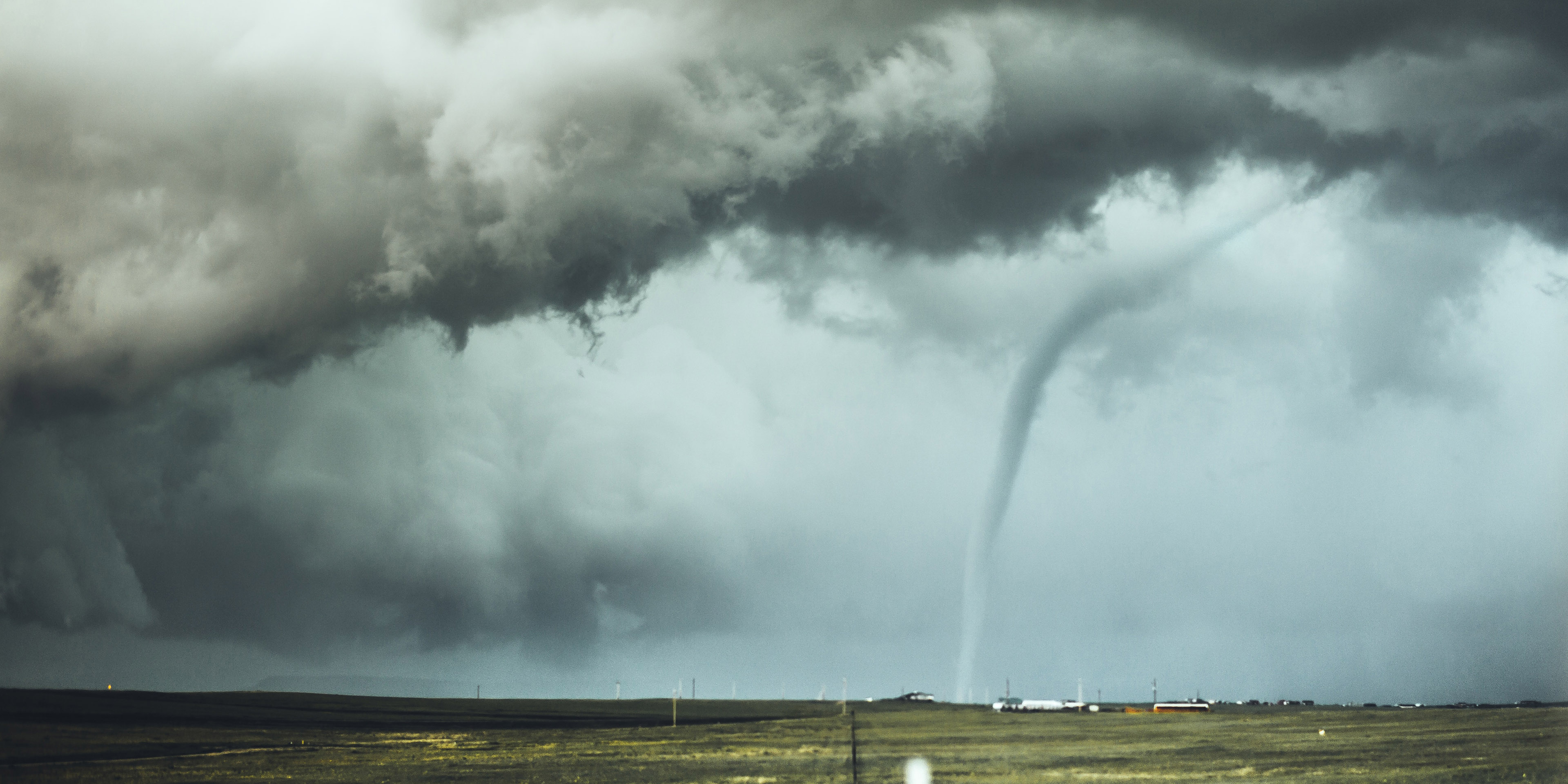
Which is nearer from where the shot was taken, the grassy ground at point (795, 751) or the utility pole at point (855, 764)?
the utility pole at point (855, 764)

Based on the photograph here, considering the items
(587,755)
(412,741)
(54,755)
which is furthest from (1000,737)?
(54,755)

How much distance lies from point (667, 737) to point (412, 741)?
90.0ft

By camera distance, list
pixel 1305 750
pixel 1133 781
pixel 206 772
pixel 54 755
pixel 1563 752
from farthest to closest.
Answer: pixel 54 755 < pixel 1305 750 < pixel 206 772 < pixel 1563 752 < pixel 1133 781

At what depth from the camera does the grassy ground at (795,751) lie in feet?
245

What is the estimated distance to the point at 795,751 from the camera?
103m

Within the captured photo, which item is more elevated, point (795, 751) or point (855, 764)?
point (855, 764)

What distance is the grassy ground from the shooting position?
245ft

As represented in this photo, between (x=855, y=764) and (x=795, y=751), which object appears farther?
(x=795, y=751)

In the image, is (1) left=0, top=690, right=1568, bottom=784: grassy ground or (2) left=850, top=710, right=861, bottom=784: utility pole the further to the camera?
(1) left=0, top=690, right=1568, bottom=784: grassy ground

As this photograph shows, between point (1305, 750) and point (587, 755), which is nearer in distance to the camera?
point (1305, 750)

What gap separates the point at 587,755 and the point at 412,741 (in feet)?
128

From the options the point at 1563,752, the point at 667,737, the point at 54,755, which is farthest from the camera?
the point at 667,737

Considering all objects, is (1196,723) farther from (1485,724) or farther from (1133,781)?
(1133,781)

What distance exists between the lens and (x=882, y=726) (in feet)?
519
